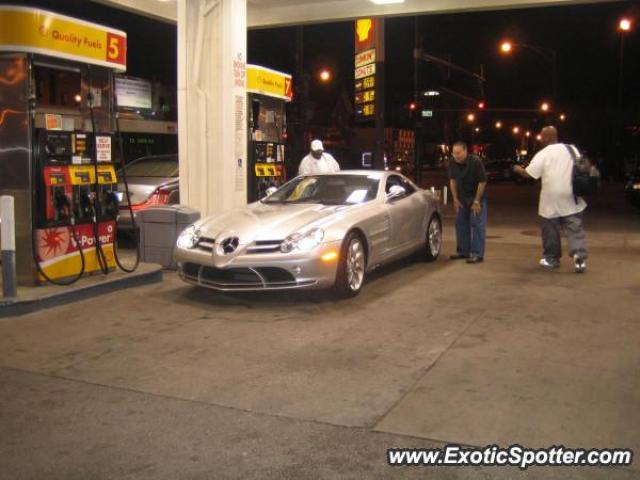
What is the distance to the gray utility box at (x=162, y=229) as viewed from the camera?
9.20 metres

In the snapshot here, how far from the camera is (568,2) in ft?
36.2

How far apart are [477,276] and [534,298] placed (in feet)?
4.67

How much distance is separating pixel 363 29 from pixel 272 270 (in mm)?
18652

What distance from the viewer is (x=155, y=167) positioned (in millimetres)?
12109

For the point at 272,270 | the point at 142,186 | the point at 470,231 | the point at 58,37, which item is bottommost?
the point at 272,270

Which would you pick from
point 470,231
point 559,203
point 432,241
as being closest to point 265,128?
point 432,241

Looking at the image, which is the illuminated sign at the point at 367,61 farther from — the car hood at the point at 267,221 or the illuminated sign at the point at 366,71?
the car hood at the point at 267,221

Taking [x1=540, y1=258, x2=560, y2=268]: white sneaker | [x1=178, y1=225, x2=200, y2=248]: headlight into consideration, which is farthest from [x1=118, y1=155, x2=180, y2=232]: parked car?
[x1=540, y1=258, x2=560, y2=268]: white sneaker

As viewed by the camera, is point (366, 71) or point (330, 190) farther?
point (366, 71)

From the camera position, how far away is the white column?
10375mm

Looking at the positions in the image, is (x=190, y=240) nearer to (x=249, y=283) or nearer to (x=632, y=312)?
(x=249, y=283)

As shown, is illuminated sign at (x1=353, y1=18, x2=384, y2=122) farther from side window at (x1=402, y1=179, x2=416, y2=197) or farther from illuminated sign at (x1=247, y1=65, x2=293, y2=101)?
side window at (x1=402, y1=179, x2=416, y2=197)

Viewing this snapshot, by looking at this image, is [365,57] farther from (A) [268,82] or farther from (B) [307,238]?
(B) [307,238]

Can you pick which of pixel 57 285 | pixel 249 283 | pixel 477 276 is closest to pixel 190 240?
pixel 249 283
